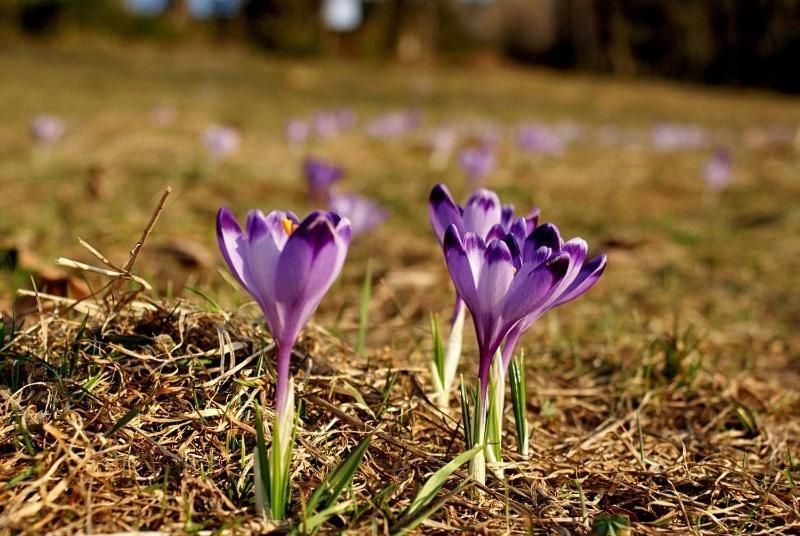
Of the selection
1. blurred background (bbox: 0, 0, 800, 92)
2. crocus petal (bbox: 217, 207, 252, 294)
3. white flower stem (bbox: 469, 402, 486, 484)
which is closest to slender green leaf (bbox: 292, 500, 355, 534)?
white flower stem (bbox: 469, 402, 486, 484)

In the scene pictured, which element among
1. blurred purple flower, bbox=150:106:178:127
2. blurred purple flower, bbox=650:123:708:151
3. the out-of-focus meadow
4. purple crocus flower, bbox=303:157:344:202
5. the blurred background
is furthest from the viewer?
the blurred background

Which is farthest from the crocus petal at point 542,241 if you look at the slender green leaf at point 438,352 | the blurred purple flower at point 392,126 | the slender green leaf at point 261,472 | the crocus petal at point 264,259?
the blurred purple flower at point 392,126

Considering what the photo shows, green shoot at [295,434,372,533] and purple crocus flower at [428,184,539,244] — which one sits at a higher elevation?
purple crocus flower at [428,184,539,244]

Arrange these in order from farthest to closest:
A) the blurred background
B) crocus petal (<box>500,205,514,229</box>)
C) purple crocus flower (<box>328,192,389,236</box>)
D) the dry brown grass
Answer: the blurred background, purple crocus flower (<box>328,192,389,236</box>), crocus petal (<box>500,205,514,229</box>), the dry brown grass

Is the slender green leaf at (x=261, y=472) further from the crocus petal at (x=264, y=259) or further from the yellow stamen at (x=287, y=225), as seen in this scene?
the yellow stamen at (x=287, y=225)

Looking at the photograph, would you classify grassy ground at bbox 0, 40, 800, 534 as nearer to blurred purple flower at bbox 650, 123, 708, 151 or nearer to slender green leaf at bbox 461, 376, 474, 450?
slender green leaf at bbox 461, 376, 474, 450
